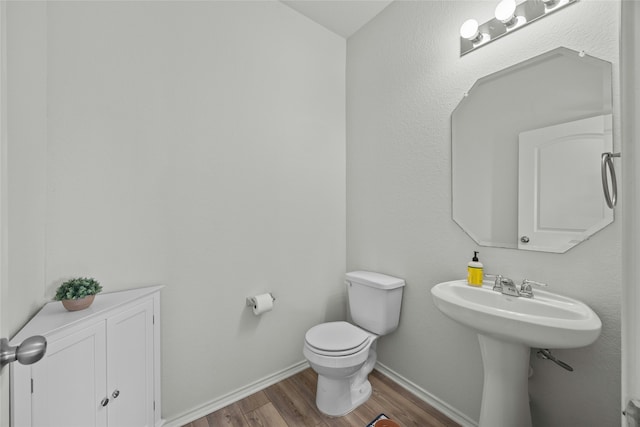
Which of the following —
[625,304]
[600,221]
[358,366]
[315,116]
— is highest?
[315,116]

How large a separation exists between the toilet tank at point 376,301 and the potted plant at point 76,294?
142 cm

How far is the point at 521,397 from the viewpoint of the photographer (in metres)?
1.14

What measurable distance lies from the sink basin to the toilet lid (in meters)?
0.58

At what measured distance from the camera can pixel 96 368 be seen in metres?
1.04

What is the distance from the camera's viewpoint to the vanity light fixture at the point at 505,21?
1187 mm

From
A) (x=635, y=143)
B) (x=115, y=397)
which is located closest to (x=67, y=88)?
(x=115, y=397)

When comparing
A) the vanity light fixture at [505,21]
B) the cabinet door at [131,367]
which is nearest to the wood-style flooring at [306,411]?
the cabinet door at [131,367]

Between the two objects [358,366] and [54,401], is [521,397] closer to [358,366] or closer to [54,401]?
[358,366]

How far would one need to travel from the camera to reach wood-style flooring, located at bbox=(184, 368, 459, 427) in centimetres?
149

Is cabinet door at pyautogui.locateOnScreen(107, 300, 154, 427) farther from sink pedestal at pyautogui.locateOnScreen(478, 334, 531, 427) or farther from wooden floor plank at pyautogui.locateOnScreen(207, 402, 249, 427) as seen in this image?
sink pedestal at pyautogui.locateOnScreen(478, 334, 531, 427)

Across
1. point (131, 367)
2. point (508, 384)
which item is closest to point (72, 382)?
point (131, 367)

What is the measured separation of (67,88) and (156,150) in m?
0.40

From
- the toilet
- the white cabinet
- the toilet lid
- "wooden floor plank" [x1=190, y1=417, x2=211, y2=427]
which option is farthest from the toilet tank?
the white cabinet

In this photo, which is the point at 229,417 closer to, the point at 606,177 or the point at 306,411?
the point at 306,411
